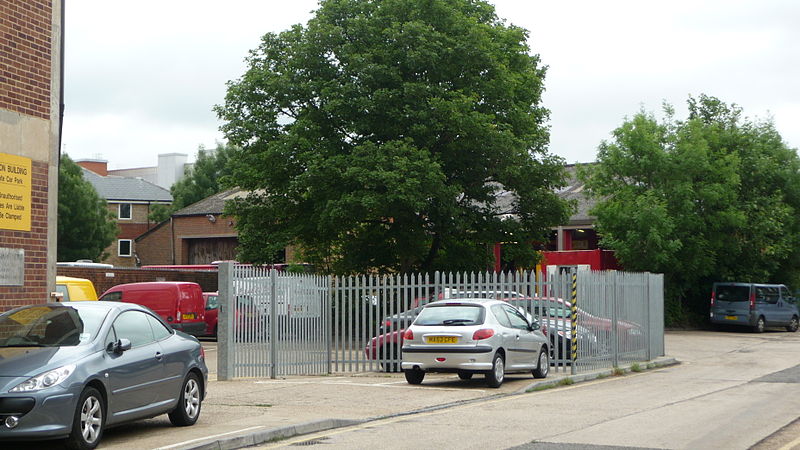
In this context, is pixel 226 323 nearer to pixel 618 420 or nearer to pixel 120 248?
pixel 618 420

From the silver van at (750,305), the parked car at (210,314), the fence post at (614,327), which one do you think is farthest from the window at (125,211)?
the fence post at (614,327)

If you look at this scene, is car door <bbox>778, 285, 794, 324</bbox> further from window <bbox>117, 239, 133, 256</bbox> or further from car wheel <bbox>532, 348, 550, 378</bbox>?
window <bbox>117, 239, 133, 256</bbox>

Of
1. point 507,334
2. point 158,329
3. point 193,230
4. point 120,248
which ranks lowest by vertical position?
point 507,334

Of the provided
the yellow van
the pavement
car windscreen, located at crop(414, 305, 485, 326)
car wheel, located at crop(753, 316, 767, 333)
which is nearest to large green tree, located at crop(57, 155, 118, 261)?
car wheel, located at crop(753, 316, 767, 333)

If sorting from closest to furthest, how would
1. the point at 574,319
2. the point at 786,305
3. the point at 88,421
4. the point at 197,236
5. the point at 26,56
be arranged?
1. the point at 88,421
2. the point at 26,56
3. the point at 574,319
4. the point at 786,305
5. the point at 197,236

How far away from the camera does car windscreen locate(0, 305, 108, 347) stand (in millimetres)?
10477

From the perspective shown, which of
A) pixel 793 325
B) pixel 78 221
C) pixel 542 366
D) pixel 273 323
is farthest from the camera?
pixel 78 221

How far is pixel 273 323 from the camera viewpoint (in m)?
19.0

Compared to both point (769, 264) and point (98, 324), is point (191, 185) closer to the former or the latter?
point (769, 264)

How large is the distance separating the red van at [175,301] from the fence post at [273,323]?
1219 cm

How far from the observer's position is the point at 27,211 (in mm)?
14578

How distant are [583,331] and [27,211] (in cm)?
1075

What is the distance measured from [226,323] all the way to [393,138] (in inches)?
625

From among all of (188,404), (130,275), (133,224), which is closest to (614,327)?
(188,404)
